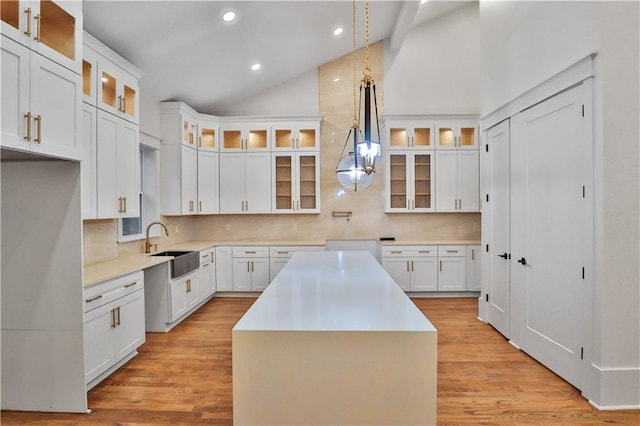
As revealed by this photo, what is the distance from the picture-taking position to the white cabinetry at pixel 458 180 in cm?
546

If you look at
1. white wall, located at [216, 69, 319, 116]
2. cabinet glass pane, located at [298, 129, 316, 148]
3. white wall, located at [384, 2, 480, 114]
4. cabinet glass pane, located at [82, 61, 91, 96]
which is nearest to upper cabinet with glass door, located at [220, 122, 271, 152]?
white wall, located at [216, 69, 319, 116]

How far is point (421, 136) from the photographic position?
5578 mm

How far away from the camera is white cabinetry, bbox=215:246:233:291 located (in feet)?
17.3

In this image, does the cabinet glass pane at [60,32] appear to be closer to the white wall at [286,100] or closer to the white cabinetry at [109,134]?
the white cabinetry at [109,134]

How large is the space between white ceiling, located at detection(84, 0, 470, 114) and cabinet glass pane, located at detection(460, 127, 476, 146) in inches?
69.0

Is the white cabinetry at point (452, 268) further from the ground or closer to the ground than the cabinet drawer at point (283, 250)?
closer to the ground

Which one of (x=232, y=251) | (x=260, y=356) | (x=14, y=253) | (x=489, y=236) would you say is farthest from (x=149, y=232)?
(x=489, y=236)

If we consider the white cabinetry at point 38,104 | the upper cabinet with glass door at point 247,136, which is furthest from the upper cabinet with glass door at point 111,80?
the upper cabinet with glass door at point 247,136

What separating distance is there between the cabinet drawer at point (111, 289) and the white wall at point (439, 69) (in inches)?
179

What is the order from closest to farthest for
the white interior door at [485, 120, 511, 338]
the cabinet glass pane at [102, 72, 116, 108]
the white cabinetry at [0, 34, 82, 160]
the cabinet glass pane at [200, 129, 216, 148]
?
the white cabinetry at [0, 34, 82, 160], the cabinet glass pane at [102, 72, 116, 108], the white interior door at [485, 120, 511, 338], the cabinet glass pane at [200, 129, 216, 148]

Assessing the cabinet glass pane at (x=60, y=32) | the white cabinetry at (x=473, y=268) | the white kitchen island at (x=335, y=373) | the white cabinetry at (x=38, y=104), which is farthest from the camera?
the white cabinetry at (x=473, y=268)

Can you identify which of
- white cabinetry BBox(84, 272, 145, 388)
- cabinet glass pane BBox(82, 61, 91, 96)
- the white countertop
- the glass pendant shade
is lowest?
white cabinetry BBox(84, 272, 145, 388)

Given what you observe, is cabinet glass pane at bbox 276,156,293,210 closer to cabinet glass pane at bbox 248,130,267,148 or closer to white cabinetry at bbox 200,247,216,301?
cabinet glass pane at bbox 248,130,267,148

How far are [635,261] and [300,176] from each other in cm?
418
